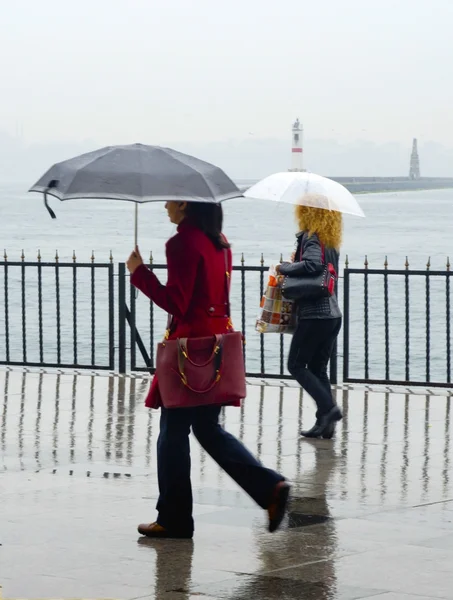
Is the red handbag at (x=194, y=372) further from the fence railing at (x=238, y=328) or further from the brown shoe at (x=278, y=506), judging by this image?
the fence railing at (x=238, y=328)

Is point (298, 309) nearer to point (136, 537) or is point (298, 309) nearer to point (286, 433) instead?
point (286, 433)

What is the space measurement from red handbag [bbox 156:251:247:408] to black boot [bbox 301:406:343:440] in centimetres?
290

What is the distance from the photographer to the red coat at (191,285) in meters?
5.87

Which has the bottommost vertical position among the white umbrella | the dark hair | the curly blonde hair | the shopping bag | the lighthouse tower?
the shopping bag

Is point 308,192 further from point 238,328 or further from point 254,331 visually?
point 254,331

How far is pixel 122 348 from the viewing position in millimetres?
12242

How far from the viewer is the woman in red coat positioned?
589 cm

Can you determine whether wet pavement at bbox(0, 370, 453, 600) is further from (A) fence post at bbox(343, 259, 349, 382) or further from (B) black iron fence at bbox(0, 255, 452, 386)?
(B) black iron fence at bbox(0, 255, 452, 386)

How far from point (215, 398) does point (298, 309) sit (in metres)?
3.04

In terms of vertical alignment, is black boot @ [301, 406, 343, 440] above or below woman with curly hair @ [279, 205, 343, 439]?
below

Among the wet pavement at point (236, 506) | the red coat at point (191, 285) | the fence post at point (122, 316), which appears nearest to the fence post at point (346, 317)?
the wet pavement at point (236, 506)

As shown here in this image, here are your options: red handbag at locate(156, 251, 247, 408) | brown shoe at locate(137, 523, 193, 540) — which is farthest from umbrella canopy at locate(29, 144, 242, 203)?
brown shoe at locate(137, 523, 193, 540)

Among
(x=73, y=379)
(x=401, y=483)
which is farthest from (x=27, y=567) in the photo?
(x=73, y=379)

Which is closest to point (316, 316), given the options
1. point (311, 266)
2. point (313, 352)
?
point (313, 352)
